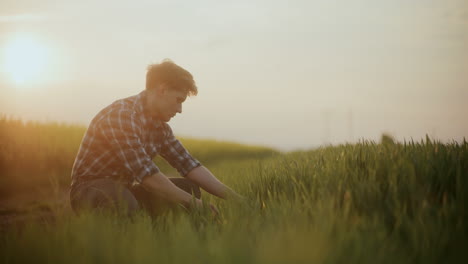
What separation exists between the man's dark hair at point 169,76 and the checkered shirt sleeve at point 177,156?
0.65 meters

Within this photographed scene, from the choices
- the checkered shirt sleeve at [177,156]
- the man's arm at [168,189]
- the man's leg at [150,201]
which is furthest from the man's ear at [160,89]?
the man's leg at [150,201]

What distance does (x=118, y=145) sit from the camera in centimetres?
336

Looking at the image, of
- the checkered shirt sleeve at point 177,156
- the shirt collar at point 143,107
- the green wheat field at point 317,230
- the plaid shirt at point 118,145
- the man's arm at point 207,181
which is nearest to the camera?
the green wheat field at point 317,230

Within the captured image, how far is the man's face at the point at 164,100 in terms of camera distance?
12.3 ft

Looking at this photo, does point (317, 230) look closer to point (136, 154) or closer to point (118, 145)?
point (136, 154)

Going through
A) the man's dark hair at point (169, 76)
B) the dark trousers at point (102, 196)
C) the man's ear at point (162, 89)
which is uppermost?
the man's dark hair at point (169, 76)

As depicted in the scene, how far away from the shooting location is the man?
3.24 meters

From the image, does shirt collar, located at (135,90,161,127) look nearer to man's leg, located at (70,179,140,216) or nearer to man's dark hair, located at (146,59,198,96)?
man's dark hair, located at (146,59,198,96)

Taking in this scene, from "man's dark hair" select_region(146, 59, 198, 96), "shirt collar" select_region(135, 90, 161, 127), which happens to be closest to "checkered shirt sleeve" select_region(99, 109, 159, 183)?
"shirt collar" select_region(135, 90, 161, 127)

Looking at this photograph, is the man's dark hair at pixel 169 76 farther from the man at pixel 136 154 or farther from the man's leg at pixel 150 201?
the man's leg at pixel 150 201

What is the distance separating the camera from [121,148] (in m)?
3.36

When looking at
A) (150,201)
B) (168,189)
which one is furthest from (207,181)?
(168,189)

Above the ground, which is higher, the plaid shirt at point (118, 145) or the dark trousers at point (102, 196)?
the plaid shirt at point (118, 145)

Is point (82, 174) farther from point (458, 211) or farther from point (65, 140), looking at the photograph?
point (65, 140)
